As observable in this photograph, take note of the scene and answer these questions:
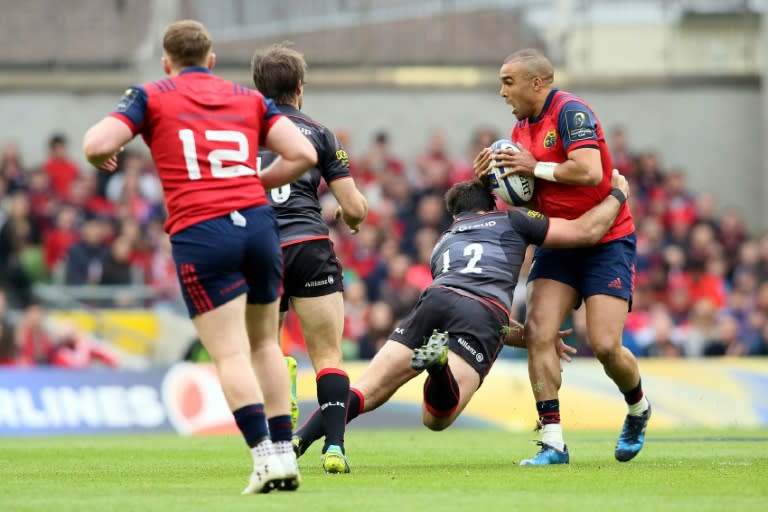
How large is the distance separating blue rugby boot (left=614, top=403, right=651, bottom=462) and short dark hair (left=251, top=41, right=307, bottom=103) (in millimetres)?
3064

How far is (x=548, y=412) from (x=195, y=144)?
129 inches

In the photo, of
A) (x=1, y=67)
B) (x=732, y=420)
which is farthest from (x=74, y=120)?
(x=732, y=420)

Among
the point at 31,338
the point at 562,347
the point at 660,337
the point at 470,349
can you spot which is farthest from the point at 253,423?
the point at 660,337

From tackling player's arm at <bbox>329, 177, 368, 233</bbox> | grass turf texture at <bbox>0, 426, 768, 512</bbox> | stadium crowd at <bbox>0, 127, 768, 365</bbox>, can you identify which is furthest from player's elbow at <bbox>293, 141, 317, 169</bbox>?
stadium crowd at <bbox>0, 127, 768, 365</bbox>

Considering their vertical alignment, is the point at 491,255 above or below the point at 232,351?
below

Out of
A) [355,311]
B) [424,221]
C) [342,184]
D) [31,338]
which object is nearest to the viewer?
[342,184]

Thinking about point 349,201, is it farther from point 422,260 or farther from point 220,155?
point 422,260

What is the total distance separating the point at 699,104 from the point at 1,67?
39.7 ft

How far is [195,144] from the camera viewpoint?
22.4 ft

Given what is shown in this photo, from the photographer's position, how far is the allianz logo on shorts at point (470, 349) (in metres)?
8.93

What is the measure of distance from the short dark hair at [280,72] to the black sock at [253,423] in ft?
7.89

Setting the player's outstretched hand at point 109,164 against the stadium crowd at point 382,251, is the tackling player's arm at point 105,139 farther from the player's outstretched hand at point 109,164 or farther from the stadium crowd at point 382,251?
the stadium crowd at point 382,251

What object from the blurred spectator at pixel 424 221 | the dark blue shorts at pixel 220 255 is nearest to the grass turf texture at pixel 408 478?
the dark blue shorts at pixel 220 255

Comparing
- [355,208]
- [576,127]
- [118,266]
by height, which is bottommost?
[118,266]
